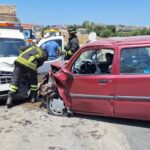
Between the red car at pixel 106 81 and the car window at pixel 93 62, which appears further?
the car window at pixel 93 62

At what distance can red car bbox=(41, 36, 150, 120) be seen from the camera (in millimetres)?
7520

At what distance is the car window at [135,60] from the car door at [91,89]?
0.32 meters

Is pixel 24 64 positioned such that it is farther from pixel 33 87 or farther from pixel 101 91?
pixel 101 91

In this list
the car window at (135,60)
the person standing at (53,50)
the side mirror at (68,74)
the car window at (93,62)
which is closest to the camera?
the car window at (135,60)

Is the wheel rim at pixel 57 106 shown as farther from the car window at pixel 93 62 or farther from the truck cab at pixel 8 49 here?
the truck cab at pixel 8 49

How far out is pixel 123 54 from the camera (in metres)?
7.70

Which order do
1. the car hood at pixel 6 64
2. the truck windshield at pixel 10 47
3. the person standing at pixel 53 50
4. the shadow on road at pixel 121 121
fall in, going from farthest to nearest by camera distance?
the person standing at pixel 53 50, the truck windshield at pixel 10 47, the car hood at pixel 6 64, the shadow on road at pixel 121 121

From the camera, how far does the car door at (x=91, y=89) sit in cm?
782

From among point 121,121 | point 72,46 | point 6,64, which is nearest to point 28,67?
point 6,64

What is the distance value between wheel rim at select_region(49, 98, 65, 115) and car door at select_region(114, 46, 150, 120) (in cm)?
142

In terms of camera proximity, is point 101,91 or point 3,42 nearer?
point 101,91

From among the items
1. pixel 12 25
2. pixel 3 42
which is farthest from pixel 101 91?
pixel 12 25

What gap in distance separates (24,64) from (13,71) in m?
0.36

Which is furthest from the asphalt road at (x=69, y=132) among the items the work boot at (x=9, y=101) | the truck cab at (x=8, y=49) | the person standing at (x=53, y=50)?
the person standing at (x=53, y=50)
